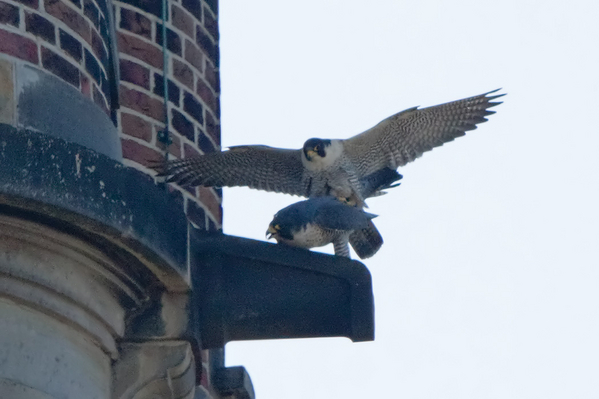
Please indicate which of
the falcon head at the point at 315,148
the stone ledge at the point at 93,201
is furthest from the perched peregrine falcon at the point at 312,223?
the falcon head at the point at 315,148

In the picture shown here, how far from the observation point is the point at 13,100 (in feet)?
12.7

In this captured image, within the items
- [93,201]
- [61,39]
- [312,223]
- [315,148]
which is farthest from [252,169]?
[93,201]

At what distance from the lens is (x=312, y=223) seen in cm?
490

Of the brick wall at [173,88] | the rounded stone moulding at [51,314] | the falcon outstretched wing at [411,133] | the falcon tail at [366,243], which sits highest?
the falcon outstretched wing at [411,133]

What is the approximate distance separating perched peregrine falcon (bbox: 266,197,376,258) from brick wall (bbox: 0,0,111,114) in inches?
30.6

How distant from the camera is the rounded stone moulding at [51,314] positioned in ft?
11.8

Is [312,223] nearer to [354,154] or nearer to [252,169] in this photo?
[252,169]

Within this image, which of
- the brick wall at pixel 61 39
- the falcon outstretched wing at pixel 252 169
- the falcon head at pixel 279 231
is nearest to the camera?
the brick wall at pixel 61 39

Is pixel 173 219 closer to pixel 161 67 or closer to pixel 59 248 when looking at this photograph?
pixel 59 248

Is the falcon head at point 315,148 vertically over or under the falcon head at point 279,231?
over

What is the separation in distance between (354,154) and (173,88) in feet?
6.57

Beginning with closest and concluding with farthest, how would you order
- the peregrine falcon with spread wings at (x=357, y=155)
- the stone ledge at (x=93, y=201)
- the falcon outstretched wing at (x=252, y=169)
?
the stone ledge at (x=93, y=201), the falcon outstretched wing at (x=252, y=169), the peregrine falcon with spread wings at (x=357, y=155)

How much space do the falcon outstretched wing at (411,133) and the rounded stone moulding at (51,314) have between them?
3.27m

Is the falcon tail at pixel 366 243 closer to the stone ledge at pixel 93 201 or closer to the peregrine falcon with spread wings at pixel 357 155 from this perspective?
the peregrine falcon with spread wings at pixel 357 155
